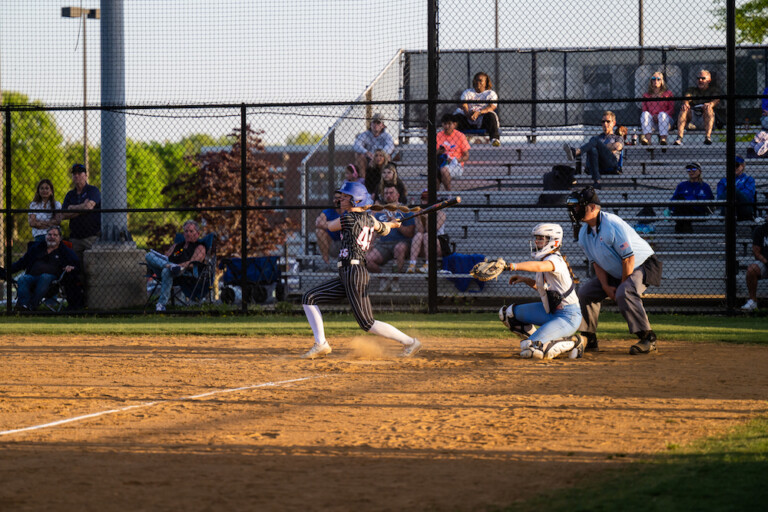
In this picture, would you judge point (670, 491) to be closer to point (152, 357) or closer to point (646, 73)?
point (152, 357)

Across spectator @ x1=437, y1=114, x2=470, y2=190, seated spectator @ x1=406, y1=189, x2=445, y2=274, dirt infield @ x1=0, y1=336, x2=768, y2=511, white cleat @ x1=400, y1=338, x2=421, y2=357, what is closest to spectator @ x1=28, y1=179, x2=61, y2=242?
dirt infield @ x1=0, y1=336, x2=768, y2=511

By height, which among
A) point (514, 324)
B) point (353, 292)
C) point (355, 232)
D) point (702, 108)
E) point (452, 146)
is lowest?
point (514, 324)

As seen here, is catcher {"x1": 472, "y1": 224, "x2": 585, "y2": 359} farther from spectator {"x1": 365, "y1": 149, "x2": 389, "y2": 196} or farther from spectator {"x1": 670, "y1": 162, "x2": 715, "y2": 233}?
spectator {"x1": 670, "y1": 162, "x2": 715, "y2": 233}

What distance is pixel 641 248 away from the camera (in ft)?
32.1

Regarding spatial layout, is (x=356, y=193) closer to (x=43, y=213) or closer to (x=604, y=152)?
(x=43, y=213)

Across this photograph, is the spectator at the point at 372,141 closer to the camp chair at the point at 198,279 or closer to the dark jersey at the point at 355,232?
the camp chair at the point at 198,279

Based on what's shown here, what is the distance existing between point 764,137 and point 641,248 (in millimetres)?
9438

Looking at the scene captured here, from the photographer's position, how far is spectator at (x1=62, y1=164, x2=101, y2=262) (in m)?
14.5

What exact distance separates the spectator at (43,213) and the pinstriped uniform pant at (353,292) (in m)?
6.52

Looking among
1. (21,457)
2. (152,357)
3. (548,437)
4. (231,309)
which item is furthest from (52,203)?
(548,437)

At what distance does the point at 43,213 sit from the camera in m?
14.5

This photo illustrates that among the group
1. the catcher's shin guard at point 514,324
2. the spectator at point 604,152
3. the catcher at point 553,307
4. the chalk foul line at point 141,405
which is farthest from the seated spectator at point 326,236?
the chalk foul line at point 141,405

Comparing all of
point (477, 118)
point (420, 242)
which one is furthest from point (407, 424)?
point (477, 118)

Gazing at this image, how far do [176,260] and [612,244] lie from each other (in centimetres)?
778
